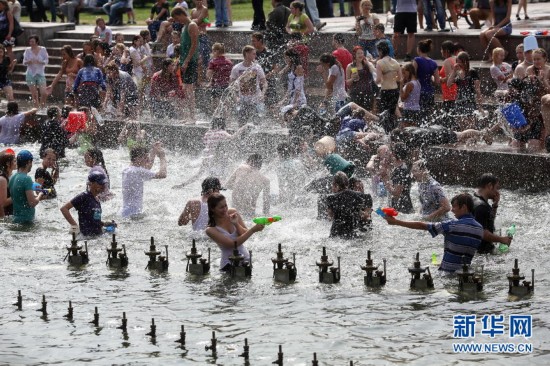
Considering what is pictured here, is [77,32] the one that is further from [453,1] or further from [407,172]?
[407,172]

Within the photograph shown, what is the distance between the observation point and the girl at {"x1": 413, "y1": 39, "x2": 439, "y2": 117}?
21656 mm

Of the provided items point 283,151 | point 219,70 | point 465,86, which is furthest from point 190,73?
point 283,151

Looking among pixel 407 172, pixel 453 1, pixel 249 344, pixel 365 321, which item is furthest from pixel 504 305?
pixel 453 1

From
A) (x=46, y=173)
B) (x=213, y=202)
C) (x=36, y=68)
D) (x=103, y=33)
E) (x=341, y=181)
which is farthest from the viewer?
(x=103, y=33)

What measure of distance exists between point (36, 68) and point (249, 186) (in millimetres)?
12320

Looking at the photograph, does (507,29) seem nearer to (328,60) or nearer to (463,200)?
(328,60)

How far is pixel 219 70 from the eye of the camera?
2439 centimetres

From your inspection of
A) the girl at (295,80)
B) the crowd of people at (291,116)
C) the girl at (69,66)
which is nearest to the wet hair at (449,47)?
the crowd of people at (291,116)

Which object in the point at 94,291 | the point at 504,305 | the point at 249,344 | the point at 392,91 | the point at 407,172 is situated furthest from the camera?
the point at 392,91

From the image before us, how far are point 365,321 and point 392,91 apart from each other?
9.31m

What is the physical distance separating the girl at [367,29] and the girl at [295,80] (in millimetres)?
1816

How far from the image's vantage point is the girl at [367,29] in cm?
2450

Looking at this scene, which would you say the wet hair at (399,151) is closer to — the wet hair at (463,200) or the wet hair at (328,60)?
the wet hair at (463,200)

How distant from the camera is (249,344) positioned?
494 inches
